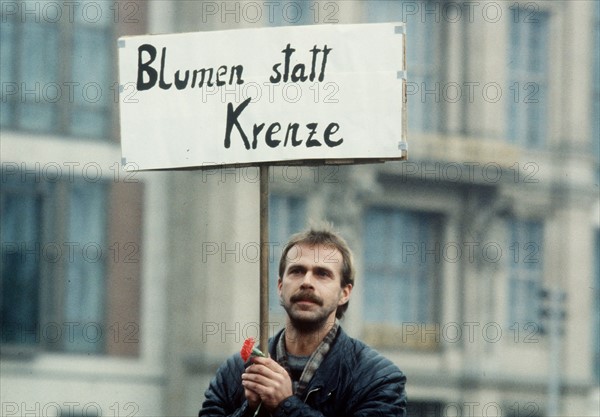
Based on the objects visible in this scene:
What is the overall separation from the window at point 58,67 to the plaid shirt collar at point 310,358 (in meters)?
14.2

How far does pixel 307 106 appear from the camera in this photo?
525 cm

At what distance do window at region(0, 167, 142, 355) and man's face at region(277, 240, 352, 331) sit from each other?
14.2 metres

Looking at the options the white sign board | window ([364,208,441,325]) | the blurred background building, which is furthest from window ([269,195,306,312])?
the white sign board

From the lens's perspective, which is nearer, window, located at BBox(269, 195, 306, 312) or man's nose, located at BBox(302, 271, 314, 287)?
man's nose, located at BBox(302, 271, 314, 287)

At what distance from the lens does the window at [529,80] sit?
74.8ft

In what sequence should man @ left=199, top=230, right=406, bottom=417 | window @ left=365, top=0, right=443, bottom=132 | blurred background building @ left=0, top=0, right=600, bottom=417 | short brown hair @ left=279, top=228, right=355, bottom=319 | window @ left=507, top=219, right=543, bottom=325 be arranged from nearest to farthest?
man @ left=199, top=230, right=406, bottom=417 → short brown hair @ left=279, top=228, right=355, bottom=319 → blurred background building @ left=0, top=0, right=600, bottom=417 → window @ left=365, top=0, right=443, bottom=132 → window @ left=507, top=219, right=543, bottom=325

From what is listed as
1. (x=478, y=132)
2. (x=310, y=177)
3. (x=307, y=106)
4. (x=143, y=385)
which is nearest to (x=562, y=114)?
(x=478, y=132)

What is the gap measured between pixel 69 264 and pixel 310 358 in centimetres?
1504

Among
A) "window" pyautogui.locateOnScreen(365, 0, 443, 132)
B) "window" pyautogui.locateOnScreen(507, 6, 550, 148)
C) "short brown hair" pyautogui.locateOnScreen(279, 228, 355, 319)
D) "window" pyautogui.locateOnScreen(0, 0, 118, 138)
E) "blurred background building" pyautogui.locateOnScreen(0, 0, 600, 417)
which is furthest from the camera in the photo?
"window" pyautogui.locateOnScreen(507, 6, 550, 148)

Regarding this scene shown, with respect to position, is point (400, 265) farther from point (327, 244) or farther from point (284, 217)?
point (327, 244)

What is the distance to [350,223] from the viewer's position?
21.4m

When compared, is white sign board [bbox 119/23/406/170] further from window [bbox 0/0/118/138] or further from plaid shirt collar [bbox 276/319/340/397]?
window [bbox 0/0/118/138]

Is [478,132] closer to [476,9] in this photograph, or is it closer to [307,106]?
[476,9]

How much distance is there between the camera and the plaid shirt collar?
4.83m
